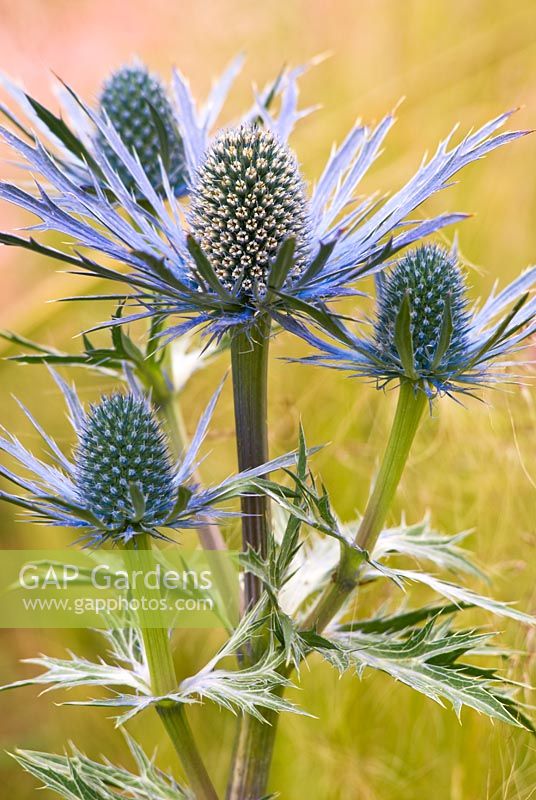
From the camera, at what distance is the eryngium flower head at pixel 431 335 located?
783 mm

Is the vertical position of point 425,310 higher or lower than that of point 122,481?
higher

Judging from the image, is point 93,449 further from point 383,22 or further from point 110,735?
point 383,22

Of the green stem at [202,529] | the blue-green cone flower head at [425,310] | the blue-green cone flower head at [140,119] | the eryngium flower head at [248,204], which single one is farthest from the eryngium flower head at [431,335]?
the blue-green cone flower head at [140,119]

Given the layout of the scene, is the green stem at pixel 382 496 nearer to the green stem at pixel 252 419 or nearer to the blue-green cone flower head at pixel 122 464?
the green stem at pixel 252 419

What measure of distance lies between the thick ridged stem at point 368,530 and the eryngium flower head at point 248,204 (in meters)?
0.19

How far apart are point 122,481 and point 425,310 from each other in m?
0.36

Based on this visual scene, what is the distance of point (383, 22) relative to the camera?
233 centimetres

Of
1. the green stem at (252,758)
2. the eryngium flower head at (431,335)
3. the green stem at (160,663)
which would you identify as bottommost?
the green stem at (252,758)

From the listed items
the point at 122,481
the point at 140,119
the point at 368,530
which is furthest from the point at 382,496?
the point at 140,119

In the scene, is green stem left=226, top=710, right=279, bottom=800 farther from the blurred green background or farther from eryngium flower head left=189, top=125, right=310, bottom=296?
eryngium flower head left=189, top=125, right=310, bottom=296

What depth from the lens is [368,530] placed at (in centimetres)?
87

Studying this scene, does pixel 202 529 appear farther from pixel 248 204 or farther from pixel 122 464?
pixel 248 204

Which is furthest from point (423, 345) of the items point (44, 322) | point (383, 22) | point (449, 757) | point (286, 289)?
point (383, 22)

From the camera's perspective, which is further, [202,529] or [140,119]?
[140,119]
